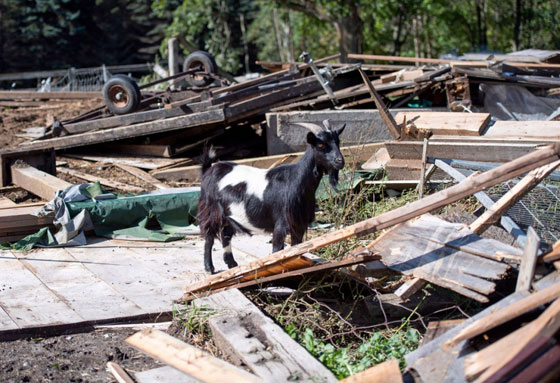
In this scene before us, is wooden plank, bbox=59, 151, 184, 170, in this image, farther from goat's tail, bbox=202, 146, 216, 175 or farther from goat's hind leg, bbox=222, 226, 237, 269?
goat's hind leg, bbox=222, 226, 237, 269

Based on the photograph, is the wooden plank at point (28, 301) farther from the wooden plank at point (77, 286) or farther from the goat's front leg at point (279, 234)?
the goat's front leg at point (279, 234)

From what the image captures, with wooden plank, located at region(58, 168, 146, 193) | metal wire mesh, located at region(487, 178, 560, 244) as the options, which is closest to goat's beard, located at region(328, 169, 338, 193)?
metal wire mesh, located at region(487, 178, 560, 244)

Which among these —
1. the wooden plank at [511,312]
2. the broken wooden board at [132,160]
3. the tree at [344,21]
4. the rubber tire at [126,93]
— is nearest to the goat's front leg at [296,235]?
the wooden plank at [511,312]

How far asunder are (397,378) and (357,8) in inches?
774

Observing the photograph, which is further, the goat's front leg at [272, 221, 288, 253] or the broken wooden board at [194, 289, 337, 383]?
the goat's front leg at [272, 221, 288, 253]

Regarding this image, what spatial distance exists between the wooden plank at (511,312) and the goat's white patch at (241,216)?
3.06 metres

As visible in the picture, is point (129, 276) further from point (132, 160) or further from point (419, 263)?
point (132, 160)

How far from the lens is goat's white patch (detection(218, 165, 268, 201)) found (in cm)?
629

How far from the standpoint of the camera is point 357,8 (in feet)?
71.5

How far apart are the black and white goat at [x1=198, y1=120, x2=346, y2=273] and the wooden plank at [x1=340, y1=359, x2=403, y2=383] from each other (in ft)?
8.35

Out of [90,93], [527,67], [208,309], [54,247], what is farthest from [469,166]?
[90,93]

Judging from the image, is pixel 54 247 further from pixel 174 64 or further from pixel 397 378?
pixel 174 64

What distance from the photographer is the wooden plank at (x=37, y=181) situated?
8.46m

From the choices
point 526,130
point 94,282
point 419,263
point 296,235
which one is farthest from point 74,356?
point 526,130
